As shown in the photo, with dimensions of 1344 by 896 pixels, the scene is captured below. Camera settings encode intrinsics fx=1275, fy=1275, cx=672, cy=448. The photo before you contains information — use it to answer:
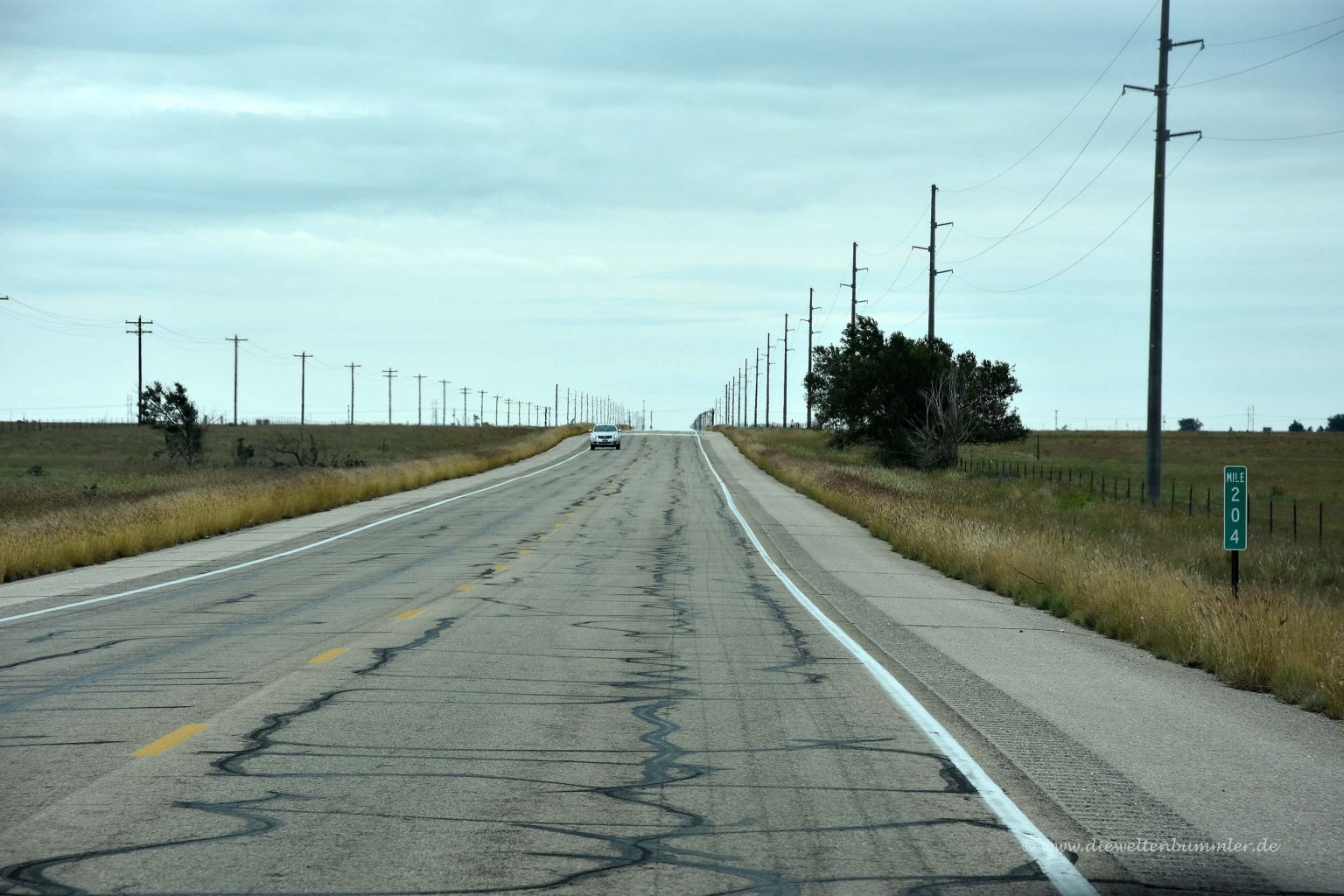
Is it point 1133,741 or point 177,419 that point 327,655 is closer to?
point 1133,741

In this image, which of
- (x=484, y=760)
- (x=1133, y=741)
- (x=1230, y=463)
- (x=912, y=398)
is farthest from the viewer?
(x=1230, y=463)

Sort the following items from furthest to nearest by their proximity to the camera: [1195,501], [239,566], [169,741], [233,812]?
1. [1195,501]
2. [239,566]
3. [169,741]
4. [233,812]

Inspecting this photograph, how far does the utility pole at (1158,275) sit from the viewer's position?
93.6 feet

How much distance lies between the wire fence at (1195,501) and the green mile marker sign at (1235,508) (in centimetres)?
1653

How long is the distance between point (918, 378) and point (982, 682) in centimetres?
4917

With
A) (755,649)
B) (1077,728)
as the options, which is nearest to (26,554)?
(755,649)

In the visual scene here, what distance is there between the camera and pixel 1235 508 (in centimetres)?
1305

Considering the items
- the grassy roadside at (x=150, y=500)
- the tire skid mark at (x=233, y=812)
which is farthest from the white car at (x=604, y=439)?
the tire skid mark at (x=233, y=812)

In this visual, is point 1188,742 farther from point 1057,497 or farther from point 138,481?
point 138,481

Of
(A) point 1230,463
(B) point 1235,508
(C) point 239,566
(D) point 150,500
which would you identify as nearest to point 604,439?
(A) point 1230,463

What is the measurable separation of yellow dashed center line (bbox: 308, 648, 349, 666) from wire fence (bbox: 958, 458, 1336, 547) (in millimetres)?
23244

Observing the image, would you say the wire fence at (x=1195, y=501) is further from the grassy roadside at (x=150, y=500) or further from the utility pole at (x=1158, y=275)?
the grassy roadside at (x=150, y=500)

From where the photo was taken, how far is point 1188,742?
25.9 feet

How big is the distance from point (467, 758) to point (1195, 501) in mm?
44122
